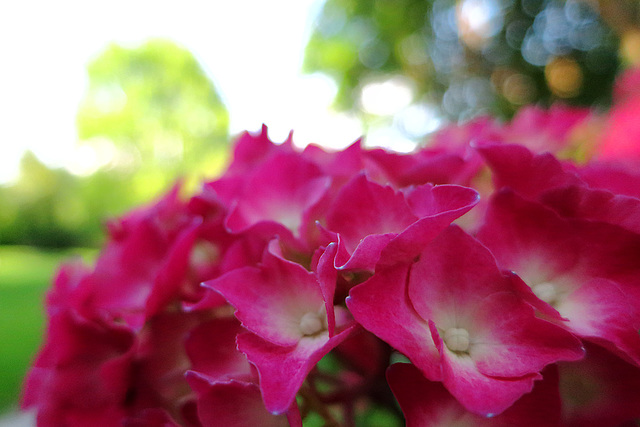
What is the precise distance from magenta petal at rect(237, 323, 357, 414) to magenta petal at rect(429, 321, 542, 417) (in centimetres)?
4

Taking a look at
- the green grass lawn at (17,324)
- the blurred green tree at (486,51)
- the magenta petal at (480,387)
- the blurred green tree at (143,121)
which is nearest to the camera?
the magenta petal at (480,387)

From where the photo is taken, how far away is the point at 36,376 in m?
0.27

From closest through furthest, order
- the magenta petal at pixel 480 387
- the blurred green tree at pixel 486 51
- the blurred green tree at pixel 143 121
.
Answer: the magenta petal at pixel 480 387
the blurred green tree at pixel 486 51
the blurred green tree at pixel 143 121

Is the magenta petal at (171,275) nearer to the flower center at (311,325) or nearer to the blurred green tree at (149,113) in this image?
the flower center at (311,325)

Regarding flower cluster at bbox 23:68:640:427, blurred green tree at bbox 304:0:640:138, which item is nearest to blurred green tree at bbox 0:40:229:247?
blurred green tree at bbox 304:0:640:138

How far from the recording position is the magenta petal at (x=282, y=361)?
0.15m

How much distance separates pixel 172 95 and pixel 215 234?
26.8 ft

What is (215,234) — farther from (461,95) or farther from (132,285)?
(461,95)

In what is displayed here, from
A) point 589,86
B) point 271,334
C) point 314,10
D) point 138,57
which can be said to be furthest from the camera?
point 138,57

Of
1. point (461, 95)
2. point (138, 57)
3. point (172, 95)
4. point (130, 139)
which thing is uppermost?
point (461, 95)

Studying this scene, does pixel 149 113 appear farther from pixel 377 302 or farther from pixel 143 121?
pixel 377 302

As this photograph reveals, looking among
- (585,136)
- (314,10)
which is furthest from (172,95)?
(585,136)

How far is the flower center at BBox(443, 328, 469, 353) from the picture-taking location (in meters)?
0.17

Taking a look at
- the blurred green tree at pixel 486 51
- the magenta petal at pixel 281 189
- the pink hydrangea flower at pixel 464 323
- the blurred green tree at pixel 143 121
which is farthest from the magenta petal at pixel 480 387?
the blurred green tree at pixel 143 121
